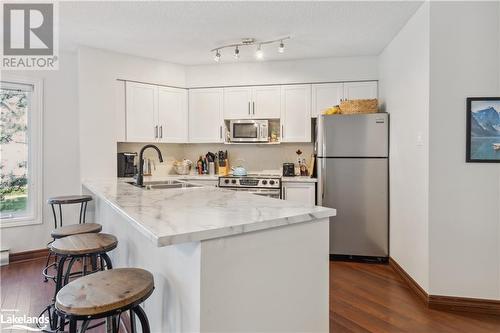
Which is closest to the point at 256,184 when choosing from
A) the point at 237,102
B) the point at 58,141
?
the point at 237,102

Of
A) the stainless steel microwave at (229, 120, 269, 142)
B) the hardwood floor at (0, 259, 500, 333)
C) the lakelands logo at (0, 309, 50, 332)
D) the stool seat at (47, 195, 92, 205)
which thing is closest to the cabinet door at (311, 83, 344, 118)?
the stainless steel microwave at (229, 120, 269, 142)

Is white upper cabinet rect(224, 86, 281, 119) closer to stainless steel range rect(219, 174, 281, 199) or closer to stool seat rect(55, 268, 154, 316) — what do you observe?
stainless steel range rect(219, 174, 281, 199)

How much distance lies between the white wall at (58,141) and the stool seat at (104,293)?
2991 mm

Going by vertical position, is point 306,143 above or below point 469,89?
below

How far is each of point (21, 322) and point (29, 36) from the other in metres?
2.92

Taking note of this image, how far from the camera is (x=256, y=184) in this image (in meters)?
4.23

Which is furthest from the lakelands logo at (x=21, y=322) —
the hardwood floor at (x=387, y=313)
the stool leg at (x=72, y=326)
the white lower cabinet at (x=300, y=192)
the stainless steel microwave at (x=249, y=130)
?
the stainless steel microwave at (x=249, y=130)

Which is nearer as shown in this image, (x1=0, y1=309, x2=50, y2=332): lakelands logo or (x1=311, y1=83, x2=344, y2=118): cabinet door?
(x1=0, y1=309, x2=50, y2=332): lakelands logo

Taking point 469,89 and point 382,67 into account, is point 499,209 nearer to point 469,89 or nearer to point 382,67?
point 469,89

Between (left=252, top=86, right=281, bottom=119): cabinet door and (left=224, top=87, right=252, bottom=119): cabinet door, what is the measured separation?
0.24 ft

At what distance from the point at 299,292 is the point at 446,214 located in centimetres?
169

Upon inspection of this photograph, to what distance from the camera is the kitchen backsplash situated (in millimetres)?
4781

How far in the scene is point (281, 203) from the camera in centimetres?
195

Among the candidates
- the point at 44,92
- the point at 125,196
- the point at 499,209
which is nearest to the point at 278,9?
the point at 125,196
